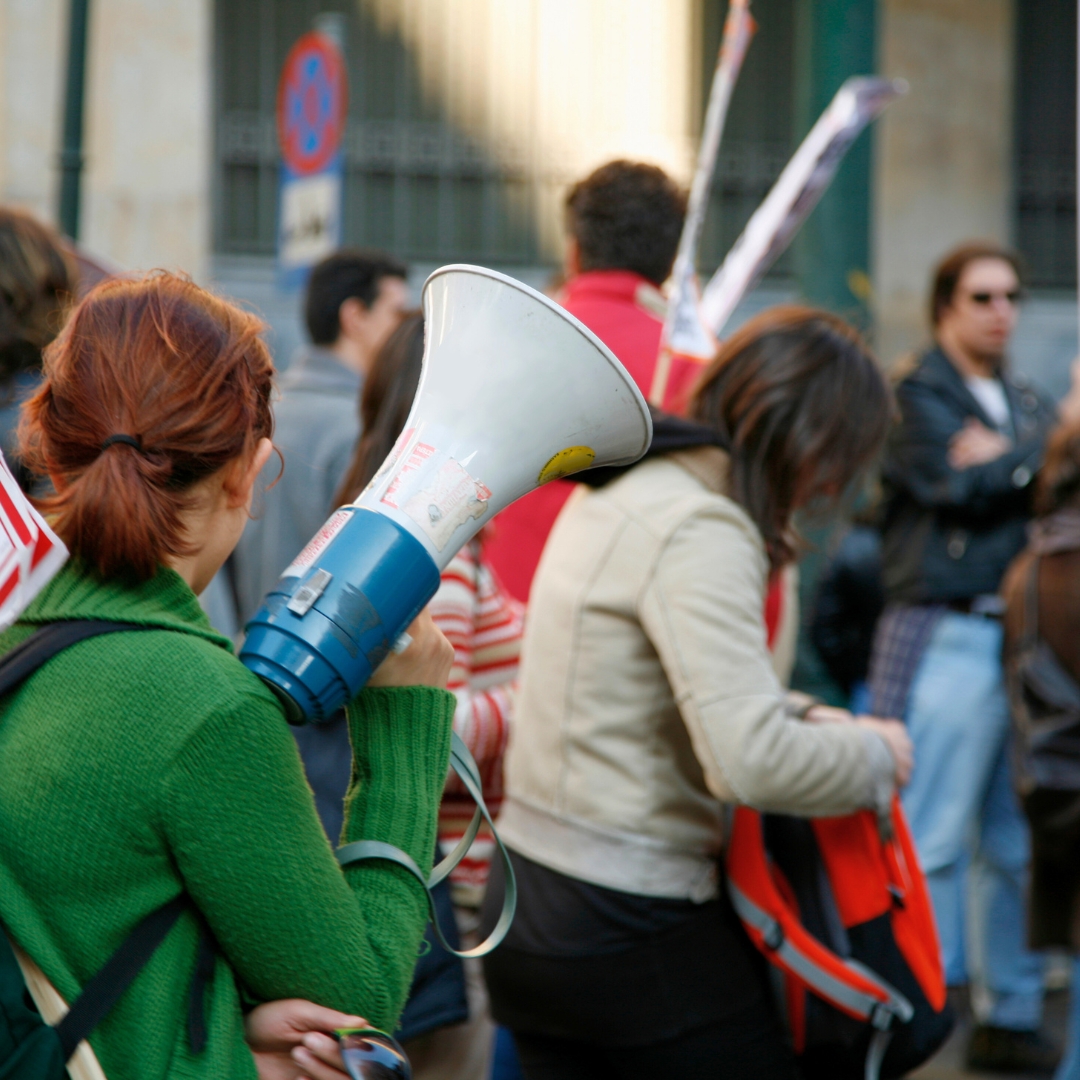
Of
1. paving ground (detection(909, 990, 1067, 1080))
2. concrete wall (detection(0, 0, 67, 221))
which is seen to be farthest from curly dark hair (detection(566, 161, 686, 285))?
concrete wall (detection(0, 0, 67, 221))

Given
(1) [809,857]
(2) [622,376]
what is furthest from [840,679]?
(2) [622,376]

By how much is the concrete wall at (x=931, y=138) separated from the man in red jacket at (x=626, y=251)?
6422 mm

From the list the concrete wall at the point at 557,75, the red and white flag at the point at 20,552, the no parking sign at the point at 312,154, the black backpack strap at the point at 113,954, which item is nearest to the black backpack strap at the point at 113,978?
the black backpack strap at the point at 113,954

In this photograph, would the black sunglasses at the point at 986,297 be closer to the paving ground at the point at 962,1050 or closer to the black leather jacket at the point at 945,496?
the black leather jacket at the point at 945,496

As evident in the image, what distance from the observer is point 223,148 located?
969cm

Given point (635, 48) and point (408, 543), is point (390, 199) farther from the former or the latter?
point (408, 543)

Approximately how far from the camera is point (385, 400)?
277cm

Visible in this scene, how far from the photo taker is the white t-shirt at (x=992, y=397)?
459 centimetres

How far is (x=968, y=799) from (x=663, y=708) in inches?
89.7

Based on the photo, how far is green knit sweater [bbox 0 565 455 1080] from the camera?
4.44 ft

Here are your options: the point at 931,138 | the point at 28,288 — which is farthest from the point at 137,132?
the point at 28,288

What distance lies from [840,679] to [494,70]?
5954 mm

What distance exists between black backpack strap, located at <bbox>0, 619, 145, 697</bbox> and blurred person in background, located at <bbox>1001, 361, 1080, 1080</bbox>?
2519 millimetres

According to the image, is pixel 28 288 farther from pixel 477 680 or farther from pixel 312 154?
pixel 312 154
